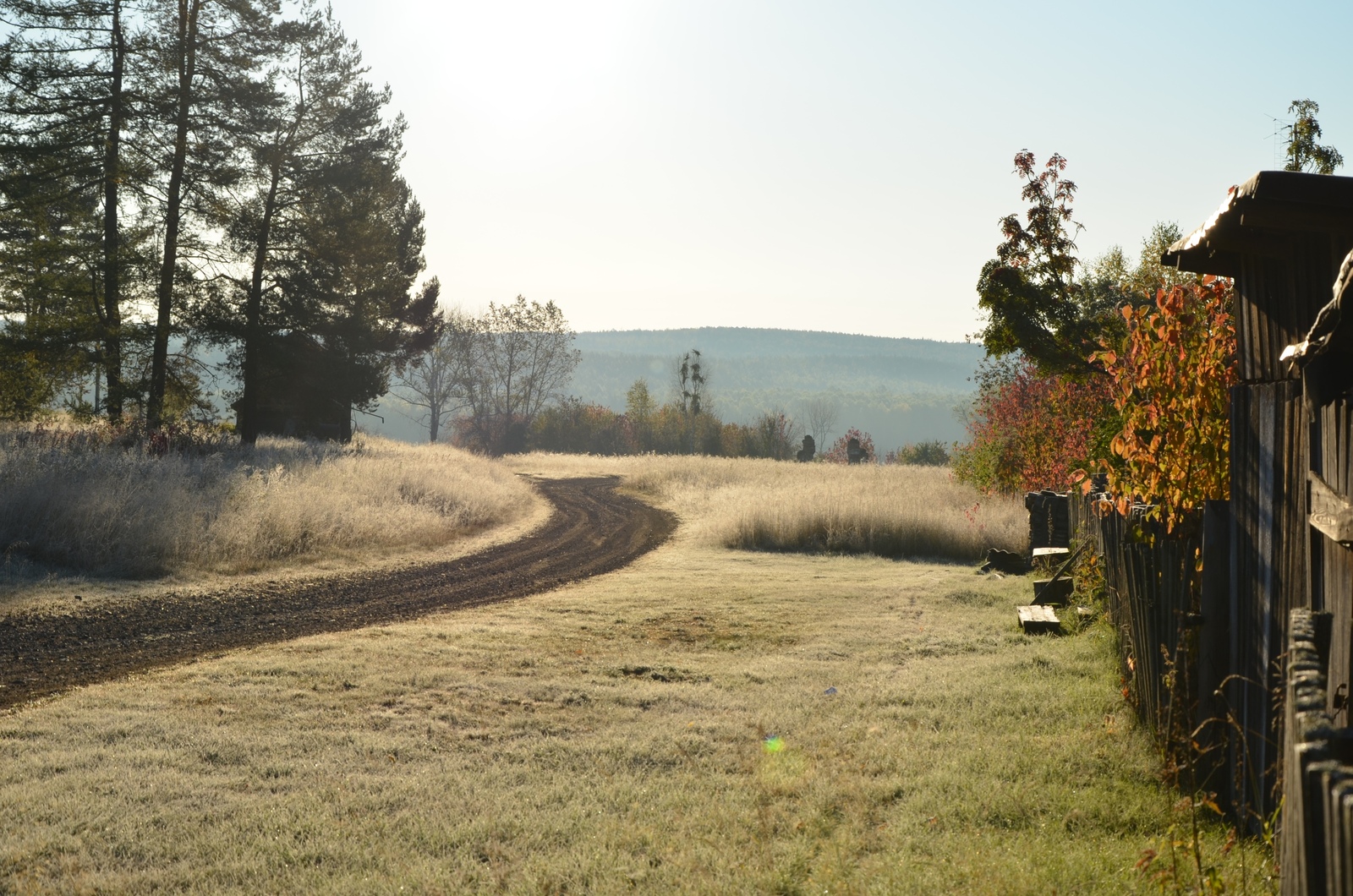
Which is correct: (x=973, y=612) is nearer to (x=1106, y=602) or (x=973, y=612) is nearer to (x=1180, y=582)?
(x=1106, y=602)

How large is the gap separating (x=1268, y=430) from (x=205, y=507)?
15.7m

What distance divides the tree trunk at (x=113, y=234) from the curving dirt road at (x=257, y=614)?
1251 centimetres

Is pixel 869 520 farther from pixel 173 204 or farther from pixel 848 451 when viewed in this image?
pixel 848 451

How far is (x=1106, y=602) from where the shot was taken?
9703 millimetres

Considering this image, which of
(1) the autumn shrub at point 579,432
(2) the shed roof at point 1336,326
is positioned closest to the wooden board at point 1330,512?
(2) the shed roof at point 1336,326

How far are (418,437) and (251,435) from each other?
142415mm

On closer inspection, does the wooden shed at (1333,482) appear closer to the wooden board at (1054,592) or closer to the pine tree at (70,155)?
the wooden board at (1054,592)

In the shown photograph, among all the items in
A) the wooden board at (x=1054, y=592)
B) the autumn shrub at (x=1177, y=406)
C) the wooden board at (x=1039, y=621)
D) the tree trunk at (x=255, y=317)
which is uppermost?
the tree trunk at (x=255, y=317)

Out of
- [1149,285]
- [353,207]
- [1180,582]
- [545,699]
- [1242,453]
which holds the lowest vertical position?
[545,699]

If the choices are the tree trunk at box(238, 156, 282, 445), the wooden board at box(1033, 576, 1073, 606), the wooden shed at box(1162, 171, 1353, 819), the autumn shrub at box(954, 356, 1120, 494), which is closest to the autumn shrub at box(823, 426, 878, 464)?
the autumn shrub at box(954, 356, 1120, 494)

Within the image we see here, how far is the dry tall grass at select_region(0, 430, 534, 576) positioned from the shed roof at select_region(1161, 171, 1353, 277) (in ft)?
45.3

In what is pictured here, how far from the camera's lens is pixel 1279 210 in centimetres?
397

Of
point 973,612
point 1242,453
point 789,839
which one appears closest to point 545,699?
point 789,839

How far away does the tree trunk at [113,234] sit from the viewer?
76.4ft
